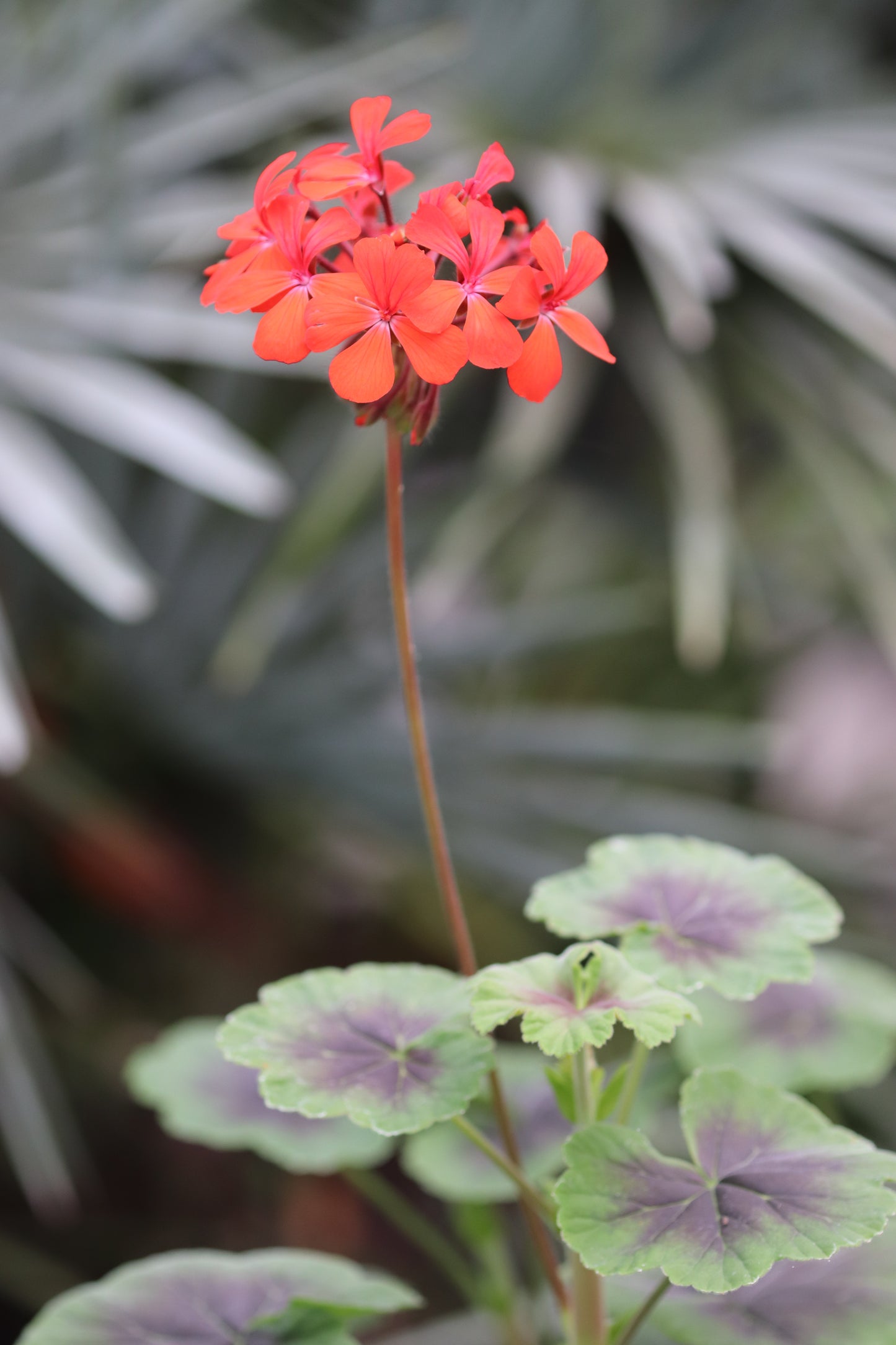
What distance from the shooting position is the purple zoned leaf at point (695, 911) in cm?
39

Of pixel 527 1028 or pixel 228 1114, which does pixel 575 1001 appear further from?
pixel 228 1114

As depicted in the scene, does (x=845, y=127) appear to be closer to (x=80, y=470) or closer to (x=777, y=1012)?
(x=80, y=470)

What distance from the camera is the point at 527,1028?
33cm

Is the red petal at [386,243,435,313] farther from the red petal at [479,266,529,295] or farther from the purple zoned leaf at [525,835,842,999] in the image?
the purple zoned leaf at [525,835,842,999]

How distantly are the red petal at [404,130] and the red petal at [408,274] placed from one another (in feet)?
0.26

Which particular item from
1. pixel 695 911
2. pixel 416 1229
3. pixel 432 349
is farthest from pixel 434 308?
pixel 416 1229

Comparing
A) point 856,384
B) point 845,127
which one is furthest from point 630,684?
point 845,127

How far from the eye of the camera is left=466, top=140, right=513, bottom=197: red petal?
354 millimetres

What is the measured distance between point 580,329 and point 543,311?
0.02 meters

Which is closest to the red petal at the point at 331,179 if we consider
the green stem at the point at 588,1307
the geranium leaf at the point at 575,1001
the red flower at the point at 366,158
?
the red flower at the point at 366,158

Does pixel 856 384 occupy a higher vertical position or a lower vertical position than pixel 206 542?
lower

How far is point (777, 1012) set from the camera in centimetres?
56

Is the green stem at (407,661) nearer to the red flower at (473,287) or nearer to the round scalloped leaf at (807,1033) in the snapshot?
the red flower at (473,287)

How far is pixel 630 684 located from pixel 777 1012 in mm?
1007
